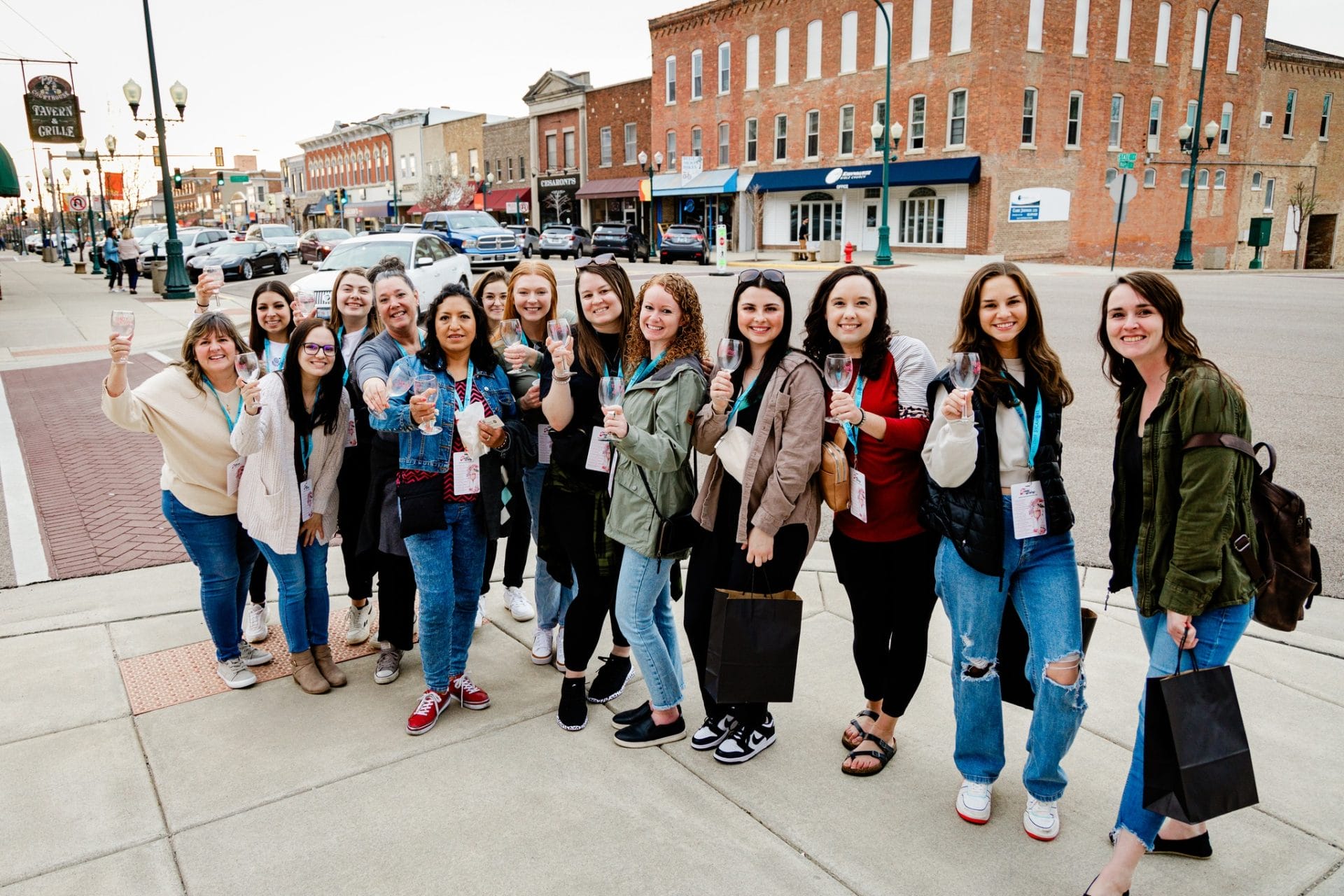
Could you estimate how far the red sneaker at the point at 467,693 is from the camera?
3.75 metres

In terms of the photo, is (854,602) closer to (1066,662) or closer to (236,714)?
(1066,662)

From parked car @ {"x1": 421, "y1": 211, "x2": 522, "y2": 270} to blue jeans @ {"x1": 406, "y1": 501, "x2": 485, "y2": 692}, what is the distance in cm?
2142

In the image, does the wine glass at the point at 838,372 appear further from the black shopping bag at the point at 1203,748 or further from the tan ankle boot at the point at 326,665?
the tan ankle boot at the point at 326,665

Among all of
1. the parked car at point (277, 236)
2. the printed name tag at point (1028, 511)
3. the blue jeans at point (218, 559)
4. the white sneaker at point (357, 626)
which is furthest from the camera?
the parked car at point (277, 236)

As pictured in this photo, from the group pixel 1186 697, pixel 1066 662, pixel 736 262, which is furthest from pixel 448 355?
pixel 736 262

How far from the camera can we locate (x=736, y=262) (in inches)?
1372

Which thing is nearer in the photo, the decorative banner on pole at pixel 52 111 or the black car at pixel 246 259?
the decorative banner on pole at pixel 52 111

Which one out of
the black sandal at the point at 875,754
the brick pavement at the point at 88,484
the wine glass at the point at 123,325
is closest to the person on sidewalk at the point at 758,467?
the black sandal at the point at 875,754

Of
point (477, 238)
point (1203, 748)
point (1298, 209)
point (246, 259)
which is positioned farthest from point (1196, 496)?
point (1298, 209)

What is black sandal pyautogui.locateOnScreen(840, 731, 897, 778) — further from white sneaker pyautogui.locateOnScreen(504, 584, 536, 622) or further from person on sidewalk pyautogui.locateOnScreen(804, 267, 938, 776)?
white sneaker pyautogui.locateOnScreen(504, 584, 536, 622)

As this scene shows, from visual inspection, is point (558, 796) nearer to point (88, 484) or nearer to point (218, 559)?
point (218, 559)

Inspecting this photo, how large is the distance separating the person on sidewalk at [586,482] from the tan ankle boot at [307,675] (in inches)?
42.7

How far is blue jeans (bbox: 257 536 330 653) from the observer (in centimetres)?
375

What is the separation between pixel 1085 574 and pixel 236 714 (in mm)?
4383
